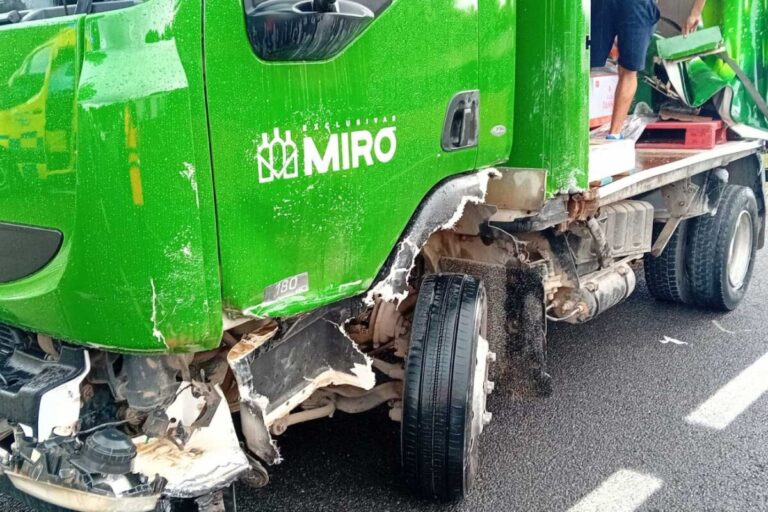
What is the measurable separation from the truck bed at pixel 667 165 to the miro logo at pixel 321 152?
1.53 meters

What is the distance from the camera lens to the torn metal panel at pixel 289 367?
2.28 m

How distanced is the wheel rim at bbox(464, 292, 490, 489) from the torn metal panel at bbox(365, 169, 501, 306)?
1.46 ft

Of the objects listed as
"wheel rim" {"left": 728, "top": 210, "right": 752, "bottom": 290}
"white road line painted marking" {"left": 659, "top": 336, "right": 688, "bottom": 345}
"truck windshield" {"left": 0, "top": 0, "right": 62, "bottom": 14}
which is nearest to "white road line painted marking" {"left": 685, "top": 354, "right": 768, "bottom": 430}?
"white road line painted marking" {"left": 659, "top": 336, "right": 688, "bottom": 345}

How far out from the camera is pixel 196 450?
219 centimetres

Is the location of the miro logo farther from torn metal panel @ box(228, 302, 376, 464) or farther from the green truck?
torn metal panel @ box(228, 302, 376, 464)

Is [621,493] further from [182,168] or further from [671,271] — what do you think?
[671,271]

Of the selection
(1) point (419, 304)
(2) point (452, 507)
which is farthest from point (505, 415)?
(1) point (419, 304)

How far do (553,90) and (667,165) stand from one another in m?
1.56

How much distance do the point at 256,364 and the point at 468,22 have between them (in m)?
1.42

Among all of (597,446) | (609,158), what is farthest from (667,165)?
(597,446)

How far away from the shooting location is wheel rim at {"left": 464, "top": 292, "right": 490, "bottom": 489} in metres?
2.97

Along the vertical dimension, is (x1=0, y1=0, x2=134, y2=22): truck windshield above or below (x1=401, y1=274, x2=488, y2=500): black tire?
above

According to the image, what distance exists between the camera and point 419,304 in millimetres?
3012

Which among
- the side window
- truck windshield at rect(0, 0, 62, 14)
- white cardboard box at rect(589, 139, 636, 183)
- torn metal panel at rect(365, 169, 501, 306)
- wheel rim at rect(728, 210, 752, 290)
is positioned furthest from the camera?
wheel rim at rect(728, 210, 752, 290)
